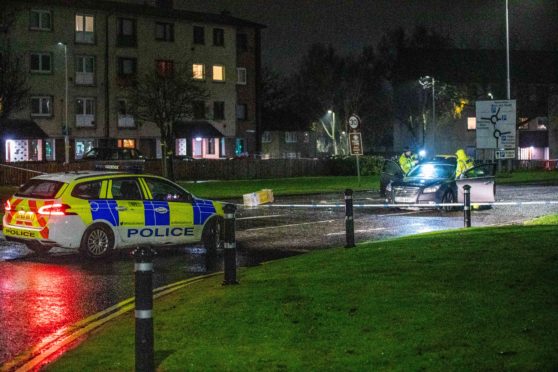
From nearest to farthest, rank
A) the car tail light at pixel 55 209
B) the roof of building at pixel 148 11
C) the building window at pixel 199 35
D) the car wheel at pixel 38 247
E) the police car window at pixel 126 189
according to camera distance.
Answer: the car tail light at pixel 55 209 < the car wheel at pixel 38 247 < the police car window at pixel 126 189 < the roof of building at pixel 148 11 < the building window at pixel 199 35

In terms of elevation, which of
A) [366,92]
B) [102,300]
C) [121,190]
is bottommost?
Answer: [102,300]

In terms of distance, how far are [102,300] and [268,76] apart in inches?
3883

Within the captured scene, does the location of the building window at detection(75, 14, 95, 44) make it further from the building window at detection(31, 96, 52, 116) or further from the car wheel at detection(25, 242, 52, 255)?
the car wheel at detection(25, 242, 52, 255)

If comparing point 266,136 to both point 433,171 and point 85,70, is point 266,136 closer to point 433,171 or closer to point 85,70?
point 85,70

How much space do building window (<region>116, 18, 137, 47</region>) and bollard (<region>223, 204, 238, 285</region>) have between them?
5343 cm

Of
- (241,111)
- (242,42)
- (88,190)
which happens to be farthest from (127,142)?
(88,190)

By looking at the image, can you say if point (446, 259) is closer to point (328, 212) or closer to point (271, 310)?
point (271, 310)

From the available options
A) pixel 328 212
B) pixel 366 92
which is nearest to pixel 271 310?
pixel 328 212

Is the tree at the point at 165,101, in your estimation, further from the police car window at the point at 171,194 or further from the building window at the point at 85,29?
the police car window at the point at 171,194

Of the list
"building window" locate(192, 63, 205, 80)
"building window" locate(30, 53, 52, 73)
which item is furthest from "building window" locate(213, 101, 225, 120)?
"building window" locate(30, 53, 52, 73)

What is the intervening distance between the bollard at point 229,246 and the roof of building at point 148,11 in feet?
165

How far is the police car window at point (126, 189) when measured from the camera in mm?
15523

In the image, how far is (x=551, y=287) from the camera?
9.05 m

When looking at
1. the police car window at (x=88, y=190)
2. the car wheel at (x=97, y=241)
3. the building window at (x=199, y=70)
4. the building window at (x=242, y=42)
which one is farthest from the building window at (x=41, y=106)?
the car wheel at (x=97, y=241)
